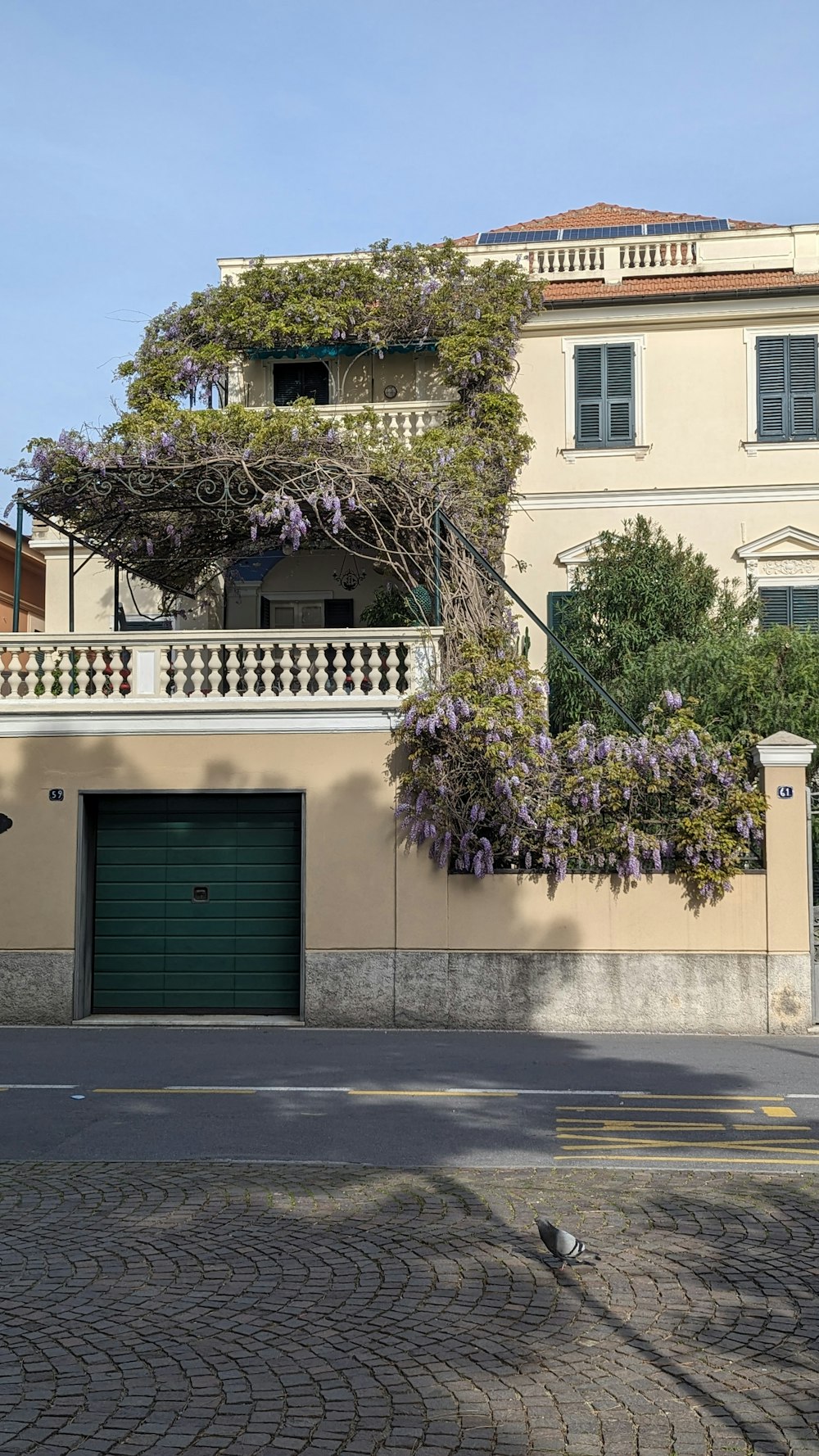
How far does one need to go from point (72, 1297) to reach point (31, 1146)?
3390mm

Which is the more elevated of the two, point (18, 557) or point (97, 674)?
point (18, 557)

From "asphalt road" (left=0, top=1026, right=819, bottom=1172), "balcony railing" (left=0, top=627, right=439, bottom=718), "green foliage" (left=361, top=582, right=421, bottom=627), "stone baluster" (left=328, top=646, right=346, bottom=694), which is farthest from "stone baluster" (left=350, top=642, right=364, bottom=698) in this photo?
"green foliage" (left=361, top=582, right=421, bottom=627)

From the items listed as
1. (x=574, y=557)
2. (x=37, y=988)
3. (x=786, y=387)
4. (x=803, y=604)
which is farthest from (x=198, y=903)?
(x=786, y=387)

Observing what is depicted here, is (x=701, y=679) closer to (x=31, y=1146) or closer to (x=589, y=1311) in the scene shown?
(x=31, y=1146)

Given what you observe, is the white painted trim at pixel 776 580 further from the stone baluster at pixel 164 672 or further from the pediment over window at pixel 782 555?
the stone baluster at pixel 164 672

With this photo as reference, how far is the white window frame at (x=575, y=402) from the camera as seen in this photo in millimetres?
22297

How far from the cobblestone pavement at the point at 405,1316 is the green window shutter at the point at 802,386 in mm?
16186

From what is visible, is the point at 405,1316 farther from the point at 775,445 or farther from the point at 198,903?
the point at 775,445

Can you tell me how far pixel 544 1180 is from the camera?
809 centimetres

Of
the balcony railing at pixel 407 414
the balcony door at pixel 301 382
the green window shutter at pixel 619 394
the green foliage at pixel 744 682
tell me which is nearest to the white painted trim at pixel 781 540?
the green window shutter at pixel 619 394

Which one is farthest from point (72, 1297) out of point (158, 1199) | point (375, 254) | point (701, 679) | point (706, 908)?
point (375, 254)

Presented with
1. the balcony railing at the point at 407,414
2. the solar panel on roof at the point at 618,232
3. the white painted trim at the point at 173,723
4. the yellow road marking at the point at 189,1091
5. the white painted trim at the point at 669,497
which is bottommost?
the yellow road marking at the point at 189,1091

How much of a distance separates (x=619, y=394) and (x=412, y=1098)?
47.9 ft

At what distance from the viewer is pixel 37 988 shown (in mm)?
16125
